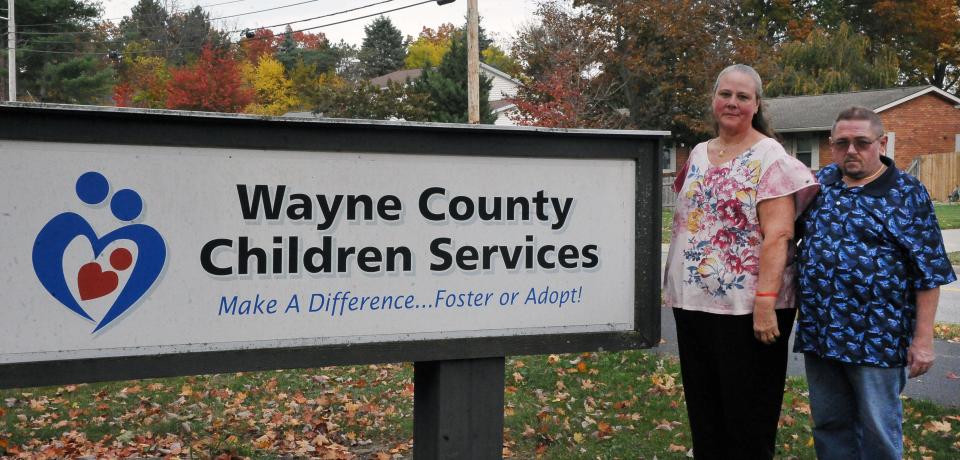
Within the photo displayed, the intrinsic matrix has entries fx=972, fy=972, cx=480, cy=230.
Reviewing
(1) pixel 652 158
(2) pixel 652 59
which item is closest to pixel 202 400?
(1) pixel 652 158

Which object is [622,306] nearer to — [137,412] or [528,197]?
[528,197]

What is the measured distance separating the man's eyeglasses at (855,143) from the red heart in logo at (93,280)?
8.24ft

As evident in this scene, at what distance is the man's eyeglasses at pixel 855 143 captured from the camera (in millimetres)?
3453

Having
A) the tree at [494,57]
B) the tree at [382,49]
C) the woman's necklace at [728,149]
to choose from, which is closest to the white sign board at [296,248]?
the woman's necklace at [728,149]

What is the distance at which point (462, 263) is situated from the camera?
10.9ft

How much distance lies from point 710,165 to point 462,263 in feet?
3.25

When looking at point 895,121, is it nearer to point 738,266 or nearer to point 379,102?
point 379,102

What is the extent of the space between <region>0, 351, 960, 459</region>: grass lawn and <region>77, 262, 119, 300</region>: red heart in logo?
7.03 feet

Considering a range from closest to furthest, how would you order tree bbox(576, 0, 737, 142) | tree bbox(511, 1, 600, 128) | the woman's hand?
the woman's hand
tree bbox(511, 1, 600, 128)
tree bbox(576, 0, 737, 142)

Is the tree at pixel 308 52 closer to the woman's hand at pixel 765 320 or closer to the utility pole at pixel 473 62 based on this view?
the utility pole at pixel 473 62

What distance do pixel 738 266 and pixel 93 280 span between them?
2.13m

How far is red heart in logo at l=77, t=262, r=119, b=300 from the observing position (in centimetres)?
291

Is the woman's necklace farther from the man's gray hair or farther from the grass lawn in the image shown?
the grass lawn

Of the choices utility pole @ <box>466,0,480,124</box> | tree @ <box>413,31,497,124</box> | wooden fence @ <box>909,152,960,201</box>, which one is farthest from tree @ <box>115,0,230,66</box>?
utility pole @ <box>466,0,480,124</box>
